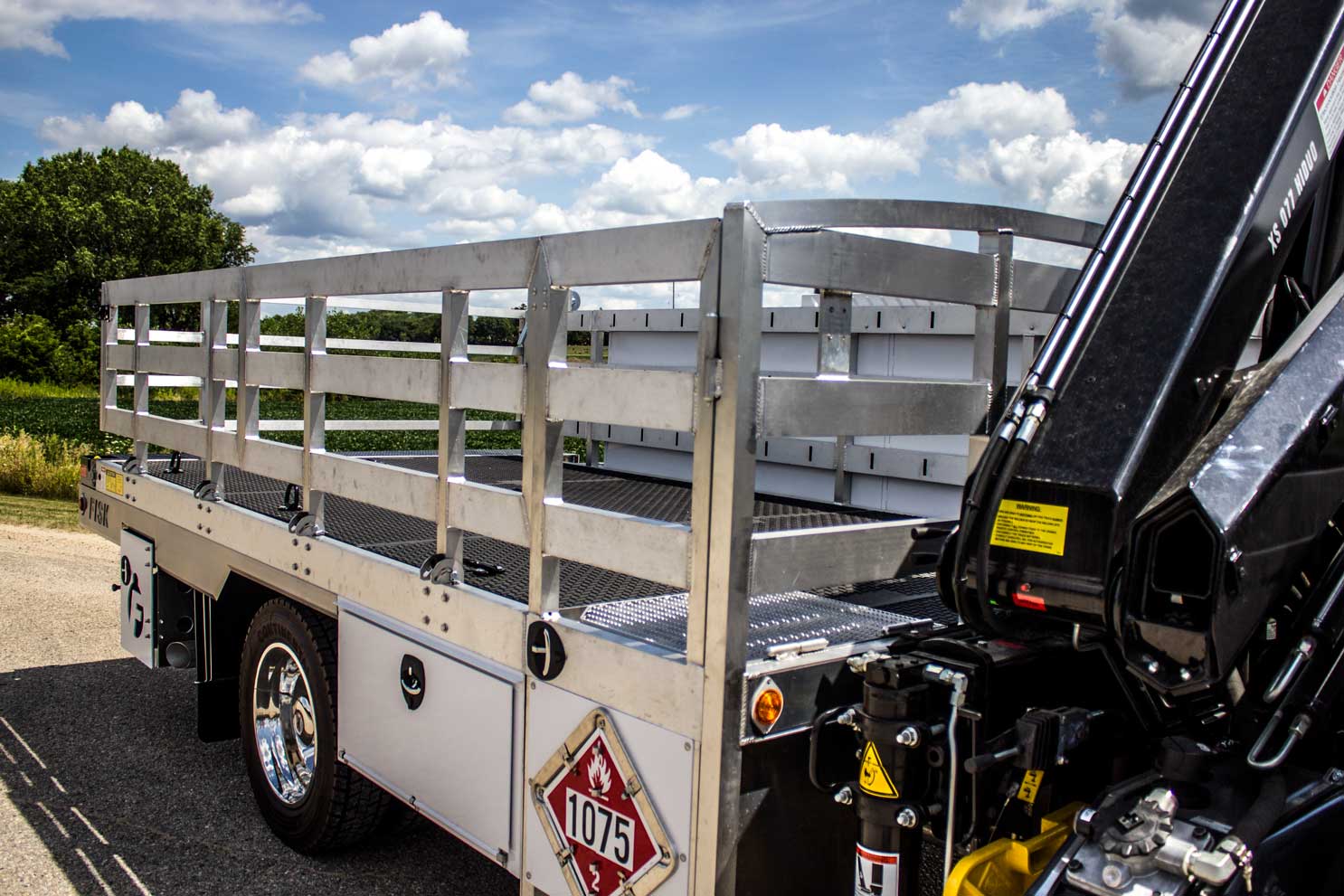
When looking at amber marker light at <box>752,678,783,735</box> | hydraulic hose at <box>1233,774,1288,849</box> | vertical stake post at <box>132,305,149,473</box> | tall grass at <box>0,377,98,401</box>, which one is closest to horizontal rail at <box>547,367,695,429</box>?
amber marker light at <box>752,678,783,735</box>

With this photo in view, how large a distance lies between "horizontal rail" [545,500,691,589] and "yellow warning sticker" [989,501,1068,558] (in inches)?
22.8

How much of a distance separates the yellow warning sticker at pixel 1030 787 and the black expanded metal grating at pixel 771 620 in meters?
0.47

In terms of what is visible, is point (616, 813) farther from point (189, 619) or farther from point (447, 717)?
point (189, 619)

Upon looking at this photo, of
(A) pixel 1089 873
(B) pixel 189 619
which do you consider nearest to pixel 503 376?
(A) pixel 1089 873

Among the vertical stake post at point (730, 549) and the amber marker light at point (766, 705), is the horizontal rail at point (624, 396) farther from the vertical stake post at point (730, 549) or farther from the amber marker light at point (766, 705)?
the amber marker light at point (766, 705)

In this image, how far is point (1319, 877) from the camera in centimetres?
189

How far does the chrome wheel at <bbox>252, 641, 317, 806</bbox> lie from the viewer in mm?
3902

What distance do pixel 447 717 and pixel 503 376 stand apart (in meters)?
0.91

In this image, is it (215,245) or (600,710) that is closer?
(600,710)

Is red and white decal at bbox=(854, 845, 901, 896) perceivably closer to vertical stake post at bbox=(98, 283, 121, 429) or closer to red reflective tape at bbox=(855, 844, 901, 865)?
red reflective tape at bbox=(855, 844, 901, 865)

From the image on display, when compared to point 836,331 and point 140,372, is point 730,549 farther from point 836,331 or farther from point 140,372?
point 140,372

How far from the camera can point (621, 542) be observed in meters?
2.35

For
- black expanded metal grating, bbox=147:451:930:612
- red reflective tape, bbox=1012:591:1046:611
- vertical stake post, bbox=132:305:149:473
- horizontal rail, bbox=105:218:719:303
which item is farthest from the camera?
vertical stake post, bbox=132:305:149:473

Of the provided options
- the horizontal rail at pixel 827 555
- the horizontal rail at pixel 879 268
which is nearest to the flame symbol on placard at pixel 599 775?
the horizontal rail at pixel 827 555
